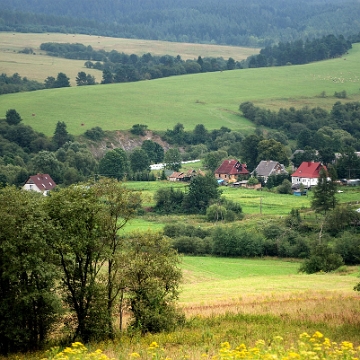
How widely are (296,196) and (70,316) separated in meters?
57.7

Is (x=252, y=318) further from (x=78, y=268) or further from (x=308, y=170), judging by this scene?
(x=308, y=170)

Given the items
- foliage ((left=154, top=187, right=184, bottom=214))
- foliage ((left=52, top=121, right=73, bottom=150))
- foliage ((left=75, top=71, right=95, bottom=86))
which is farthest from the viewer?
foliage ((left=75, top=71, right=95, bottom=86))

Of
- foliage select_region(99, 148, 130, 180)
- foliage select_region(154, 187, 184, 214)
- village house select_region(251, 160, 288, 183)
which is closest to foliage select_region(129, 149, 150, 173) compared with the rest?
foliage select_region(99, 148, 130, 180)

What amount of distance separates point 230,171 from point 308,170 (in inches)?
367

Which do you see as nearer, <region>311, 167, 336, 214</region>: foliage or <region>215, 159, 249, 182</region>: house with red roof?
<region>311, 167, 336, 214</region>: foliage

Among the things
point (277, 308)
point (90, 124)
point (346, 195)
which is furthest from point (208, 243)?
point (90, 124)

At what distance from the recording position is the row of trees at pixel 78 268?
21.1 metres

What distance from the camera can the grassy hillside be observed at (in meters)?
123

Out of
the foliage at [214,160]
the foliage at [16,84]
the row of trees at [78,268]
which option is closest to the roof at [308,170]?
the foliage at [214,160]

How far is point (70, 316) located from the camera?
22.6 m

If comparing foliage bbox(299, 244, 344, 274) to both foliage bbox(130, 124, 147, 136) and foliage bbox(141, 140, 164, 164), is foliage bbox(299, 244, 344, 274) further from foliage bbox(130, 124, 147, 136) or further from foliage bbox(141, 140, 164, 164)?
foliage bbox(130, 124, 147, 136)

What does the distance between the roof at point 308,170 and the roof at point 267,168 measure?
2232 millimetres

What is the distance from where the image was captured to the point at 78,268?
74.0 ft

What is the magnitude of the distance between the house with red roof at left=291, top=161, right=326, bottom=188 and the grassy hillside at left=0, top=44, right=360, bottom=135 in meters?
35.9
